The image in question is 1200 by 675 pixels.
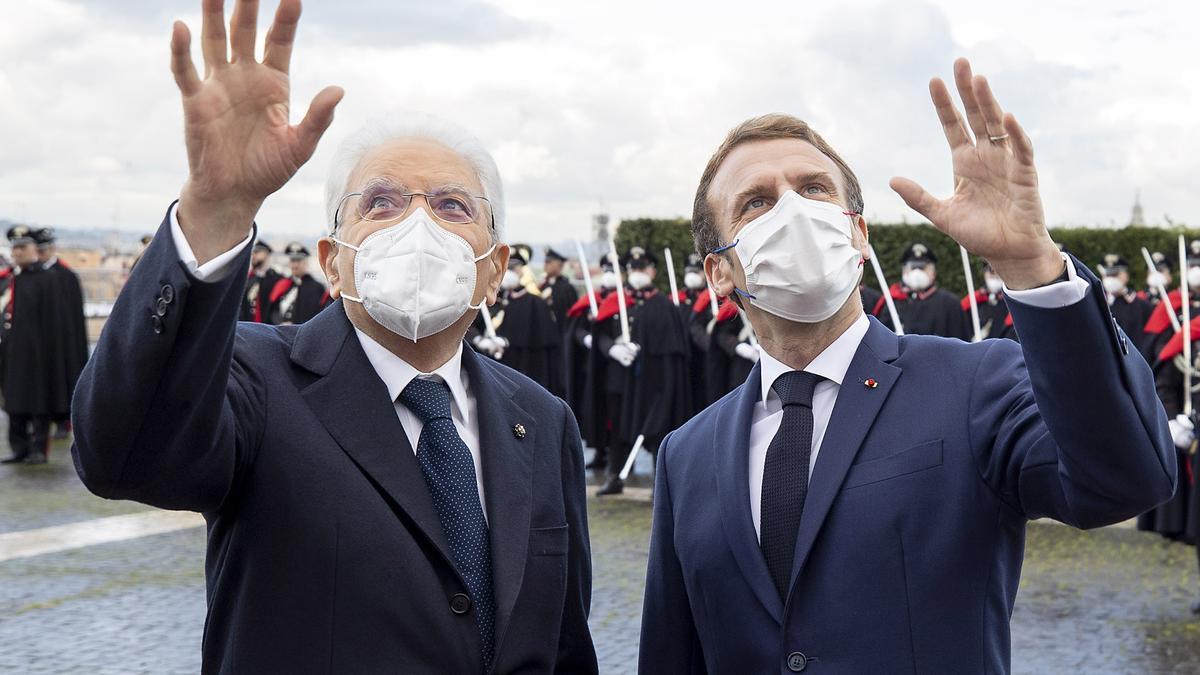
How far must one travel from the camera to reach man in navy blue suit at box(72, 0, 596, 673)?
1899 mm

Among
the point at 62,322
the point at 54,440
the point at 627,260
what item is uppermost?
the point at 627,260

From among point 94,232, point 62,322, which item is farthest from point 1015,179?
point 94,232

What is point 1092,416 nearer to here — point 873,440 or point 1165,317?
point 873,440

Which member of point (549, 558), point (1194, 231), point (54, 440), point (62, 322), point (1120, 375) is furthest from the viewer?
point (1194, 231)

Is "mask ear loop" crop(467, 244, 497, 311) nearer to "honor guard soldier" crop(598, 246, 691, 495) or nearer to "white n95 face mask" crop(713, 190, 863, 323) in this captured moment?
"white n95 face mask" crop(713, 190, 863, 323)

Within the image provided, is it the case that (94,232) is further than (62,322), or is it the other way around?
(94,232)

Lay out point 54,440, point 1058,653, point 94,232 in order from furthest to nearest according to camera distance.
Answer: point 94,232 → point 54,440 → point 1058,653

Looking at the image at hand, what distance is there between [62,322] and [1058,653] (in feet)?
37.8

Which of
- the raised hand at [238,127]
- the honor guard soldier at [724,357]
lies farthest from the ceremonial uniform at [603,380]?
the raised hand at [238,127]

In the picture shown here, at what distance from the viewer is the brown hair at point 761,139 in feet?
9.12

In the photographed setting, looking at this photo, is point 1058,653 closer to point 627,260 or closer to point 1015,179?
point 1015,179

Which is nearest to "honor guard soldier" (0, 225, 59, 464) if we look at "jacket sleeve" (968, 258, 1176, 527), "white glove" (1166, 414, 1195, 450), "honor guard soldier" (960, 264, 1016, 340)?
"honor guard soldier" (960, 264, 1016, 340)

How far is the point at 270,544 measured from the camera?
2.25 m

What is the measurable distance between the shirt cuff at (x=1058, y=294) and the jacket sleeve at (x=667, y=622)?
0.99 metres
